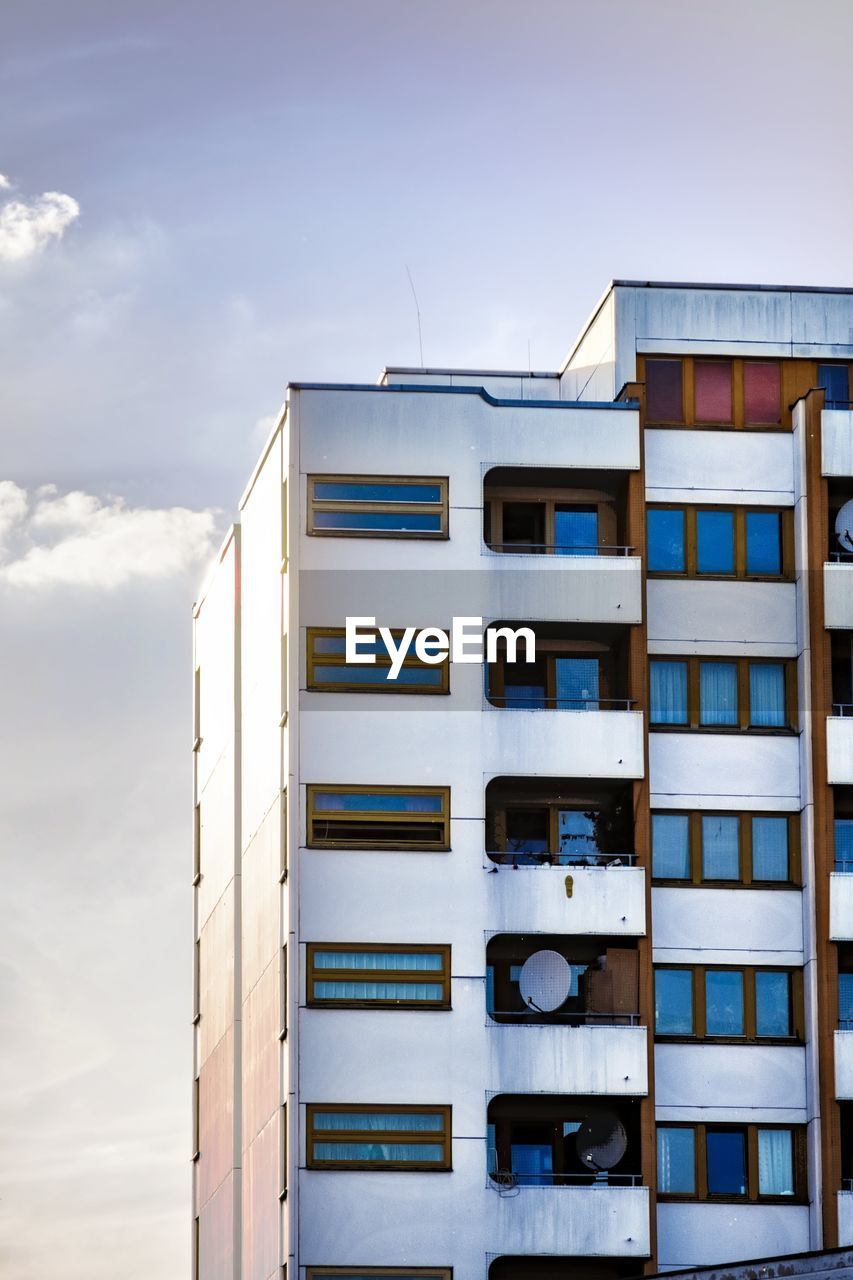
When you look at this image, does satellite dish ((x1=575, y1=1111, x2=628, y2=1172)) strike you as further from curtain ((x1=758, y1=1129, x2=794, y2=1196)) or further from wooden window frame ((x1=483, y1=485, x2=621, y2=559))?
wooden window frame ((x1=483, y1=485, x2=621, y2=559))

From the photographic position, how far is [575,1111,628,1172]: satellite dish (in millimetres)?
65188

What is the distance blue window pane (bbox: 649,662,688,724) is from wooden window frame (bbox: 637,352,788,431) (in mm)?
6036

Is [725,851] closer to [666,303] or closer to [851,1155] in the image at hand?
[851,1155]

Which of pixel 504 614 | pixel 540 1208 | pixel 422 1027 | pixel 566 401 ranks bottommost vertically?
pixel 540 1208

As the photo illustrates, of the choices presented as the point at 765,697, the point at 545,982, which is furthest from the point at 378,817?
the point at 765,697

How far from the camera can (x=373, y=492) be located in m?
67.5

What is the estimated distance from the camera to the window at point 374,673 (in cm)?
6669

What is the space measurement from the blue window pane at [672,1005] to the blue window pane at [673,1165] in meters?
2.33

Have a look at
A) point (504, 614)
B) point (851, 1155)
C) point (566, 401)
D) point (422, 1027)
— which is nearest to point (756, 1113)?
point (851, 1155)

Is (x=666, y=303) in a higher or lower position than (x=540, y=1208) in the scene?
higher

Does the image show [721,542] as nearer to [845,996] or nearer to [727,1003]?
[727,1003]

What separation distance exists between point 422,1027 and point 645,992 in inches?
212

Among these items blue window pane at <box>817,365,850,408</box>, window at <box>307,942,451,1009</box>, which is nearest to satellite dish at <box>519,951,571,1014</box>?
window at <box>307,942,451,1009</box>

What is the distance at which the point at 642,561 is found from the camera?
68.0 meters
